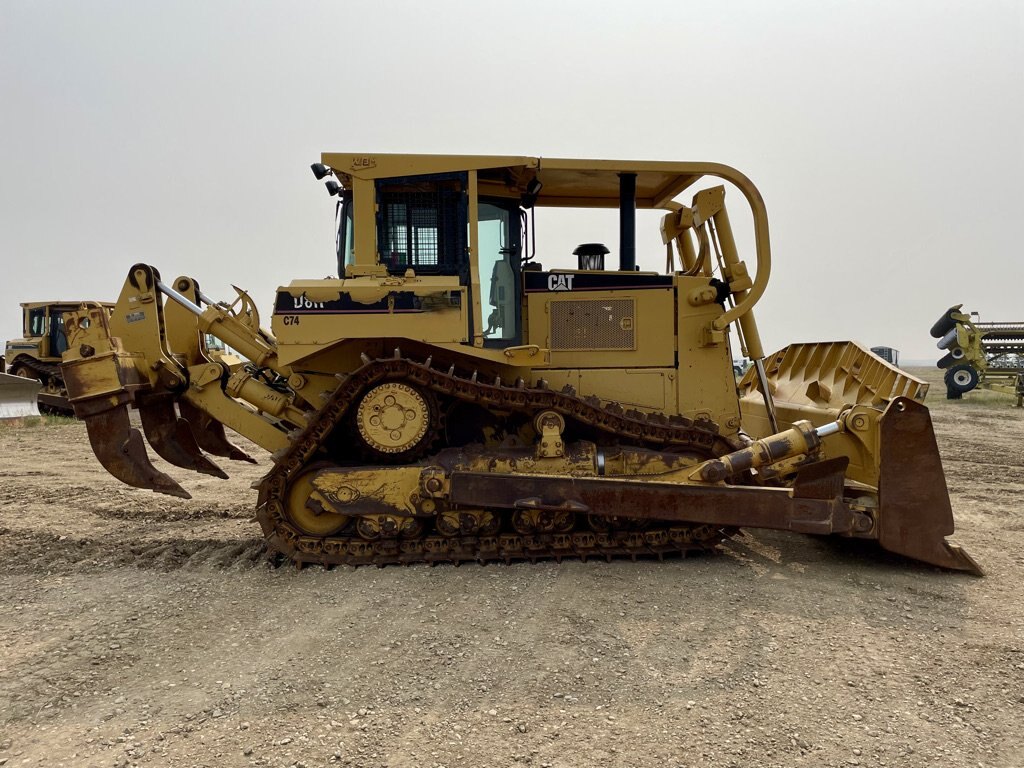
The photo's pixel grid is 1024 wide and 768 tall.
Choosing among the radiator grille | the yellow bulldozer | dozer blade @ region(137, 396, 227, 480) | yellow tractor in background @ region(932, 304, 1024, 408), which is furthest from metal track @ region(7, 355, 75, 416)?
yellow tractor in background @ region(932, 304, 1024, 408)

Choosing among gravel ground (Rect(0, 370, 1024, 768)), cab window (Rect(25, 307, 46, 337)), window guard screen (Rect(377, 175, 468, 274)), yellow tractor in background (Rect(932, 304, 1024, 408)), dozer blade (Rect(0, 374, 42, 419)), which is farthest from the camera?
yellow tractor in background (Rect(932, 304, 1024, 408))

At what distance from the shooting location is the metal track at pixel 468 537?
508cm

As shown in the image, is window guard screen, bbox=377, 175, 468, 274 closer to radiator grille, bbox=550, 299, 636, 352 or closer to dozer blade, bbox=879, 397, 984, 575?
radiator grille, bbox=550, 299, 636, 352

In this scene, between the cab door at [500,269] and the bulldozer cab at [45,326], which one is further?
the bulldozer cab at [45,326]

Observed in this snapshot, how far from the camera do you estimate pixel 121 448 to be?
5.32 m

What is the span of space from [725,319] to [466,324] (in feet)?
7.38

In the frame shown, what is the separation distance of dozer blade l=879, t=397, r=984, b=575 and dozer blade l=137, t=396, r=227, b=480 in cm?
607

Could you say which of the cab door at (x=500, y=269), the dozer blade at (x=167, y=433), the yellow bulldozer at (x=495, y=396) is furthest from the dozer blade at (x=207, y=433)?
the cab door at (x=500, y=269)

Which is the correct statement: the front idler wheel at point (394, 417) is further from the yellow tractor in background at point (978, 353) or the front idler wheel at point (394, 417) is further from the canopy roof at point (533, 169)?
the yellow tractor in background at point (978, 353)

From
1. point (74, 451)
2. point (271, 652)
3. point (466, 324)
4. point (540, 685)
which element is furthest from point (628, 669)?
point (74, 451)

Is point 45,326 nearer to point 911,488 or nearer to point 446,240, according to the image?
point 446,240

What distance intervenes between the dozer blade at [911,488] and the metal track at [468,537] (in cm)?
127

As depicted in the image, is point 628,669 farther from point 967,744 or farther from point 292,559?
point 292,559

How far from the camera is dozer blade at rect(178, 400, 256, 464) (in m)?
6.55
